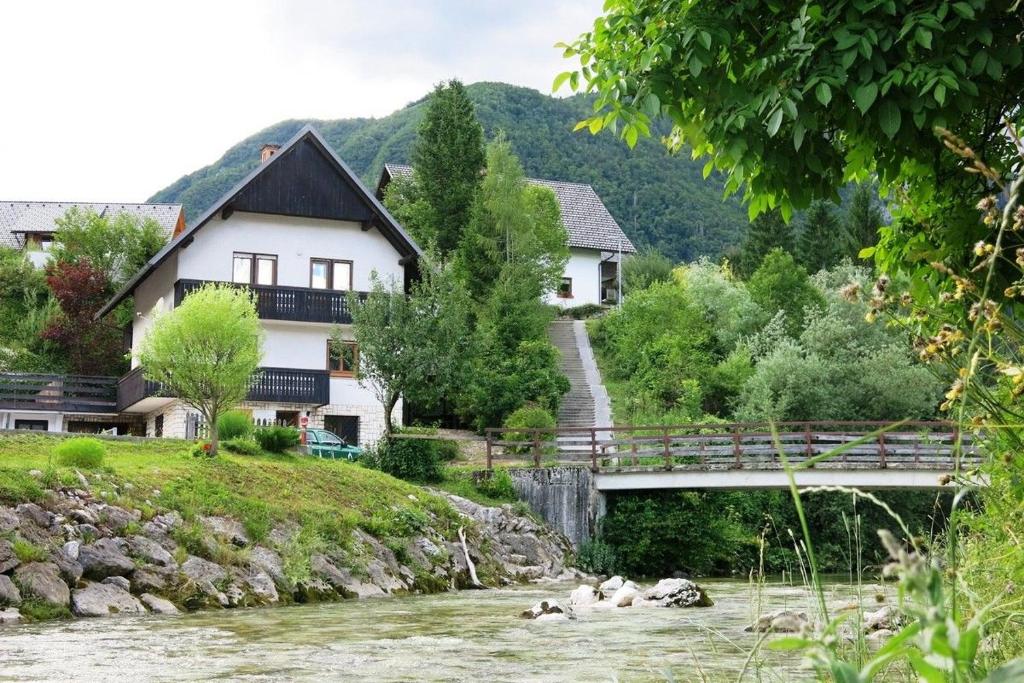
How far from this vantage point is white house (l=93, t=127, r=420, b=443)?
37.4 meters

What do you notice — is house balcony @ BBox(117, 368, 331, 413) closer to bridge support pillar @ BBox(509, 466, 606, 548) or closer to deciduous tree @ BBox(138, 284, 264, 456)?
bridge support pillar @ BBox(509, 466, 606, 548)

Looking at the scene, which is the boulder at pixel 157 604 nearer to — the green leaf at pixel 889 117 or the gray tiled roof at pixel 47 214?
the green leaf at pixel 889 117

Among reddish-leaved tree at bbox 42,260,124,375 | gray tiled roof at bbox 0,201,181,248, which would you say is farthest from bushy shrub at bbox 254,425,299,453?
gray tiled roof at bbox 0,201,181,248

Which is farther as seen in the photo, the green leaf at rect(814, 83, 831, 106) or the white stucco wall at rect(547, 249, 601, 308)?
the white stucco wall at rect(547, 249, 601, 308)

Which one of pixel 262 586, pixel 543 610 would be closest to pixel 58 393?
pixel 262 586

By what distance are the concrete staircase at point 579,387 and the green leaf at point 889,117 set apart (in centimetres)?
2806

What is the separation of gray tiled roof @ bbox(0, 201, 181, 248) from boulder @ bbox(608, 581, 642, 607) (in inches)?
2025

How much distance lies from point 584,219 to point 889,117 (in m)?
61.3

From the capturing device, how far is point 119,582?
18281 millimetres

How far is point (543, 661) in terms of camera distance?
12.7 m

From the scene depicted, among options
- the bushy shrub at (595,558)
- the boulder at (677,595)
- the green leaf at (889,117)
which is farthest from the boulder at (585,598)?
the green leaf at (889,117)

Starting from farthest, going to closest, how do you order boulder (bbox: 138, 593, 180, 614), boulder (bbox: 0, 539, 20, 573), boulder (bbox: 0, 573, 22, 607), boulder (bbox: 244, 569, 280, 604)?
1. boulder (bbox: 244, 569, 280, 604)
2. boulder (bbox: 138, 593, 180, 614)
3. boulder (bbox: 0, 539, 20, 573)
4. boulder (bbox: 0, 573, 22, 607)

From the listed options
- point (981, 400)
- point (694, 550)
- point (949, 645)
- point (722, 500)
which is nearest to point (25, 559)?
point (981, 400)

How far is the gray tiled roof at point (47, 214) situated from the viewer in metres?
68.5
